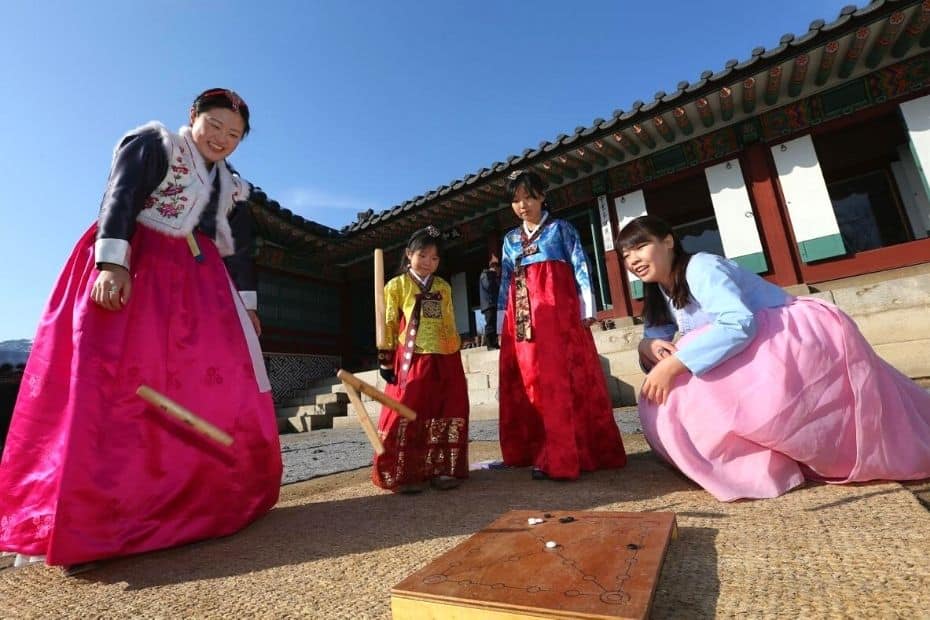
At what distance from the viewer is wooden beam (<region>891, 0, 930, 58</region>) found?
17.3 ft

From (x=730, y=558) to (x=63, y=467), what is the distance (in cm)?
222

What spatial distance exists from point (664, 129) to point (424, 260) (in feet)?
20.2

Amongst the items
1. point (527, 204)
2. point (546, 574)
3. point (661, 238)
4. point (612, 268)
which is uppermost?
point (612, 268)

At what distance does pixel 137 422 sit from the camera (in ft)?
6.01

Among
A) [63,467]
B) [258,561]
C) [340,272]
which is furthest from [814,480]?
[340,272]

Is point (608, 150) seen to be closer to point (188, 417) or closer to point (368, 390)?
point (368, 390)

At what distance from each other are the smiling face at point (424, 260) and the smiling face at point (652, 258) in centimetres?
127

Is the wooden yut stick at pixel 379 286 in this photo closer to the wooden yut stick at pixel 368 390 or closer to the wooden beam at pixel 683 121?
the wooden yut stick at pixel 368 390

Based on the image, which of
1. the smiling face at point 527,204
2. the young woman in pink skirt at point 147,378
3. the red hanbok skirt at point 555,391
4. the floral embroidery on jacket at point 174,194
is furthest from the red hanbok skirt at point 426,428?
the floral embroidery on jacket at point 174,194

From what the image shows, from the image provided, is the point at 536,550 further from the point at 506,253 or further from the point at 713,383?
the point at 506,253

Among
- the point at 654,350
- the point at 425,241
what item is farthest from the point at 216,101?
the point at 654,350

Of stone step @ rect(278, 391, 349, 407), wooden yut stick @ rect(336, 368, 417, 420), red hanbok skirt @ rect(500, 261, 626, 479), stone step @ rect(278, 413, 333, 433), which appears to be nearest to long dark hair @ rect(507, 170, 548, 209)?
red hanbok skirt @ rect(500, 261, 626, 479)

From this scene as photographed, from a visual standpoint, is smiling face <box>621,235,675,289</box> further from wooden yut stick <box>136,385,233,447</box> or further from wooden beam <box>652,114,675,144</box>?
wooden beam <box>652,114,675,144</box>

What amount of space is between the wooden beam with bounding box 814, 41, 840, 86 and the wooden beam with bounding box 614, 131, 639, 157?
2549mm
